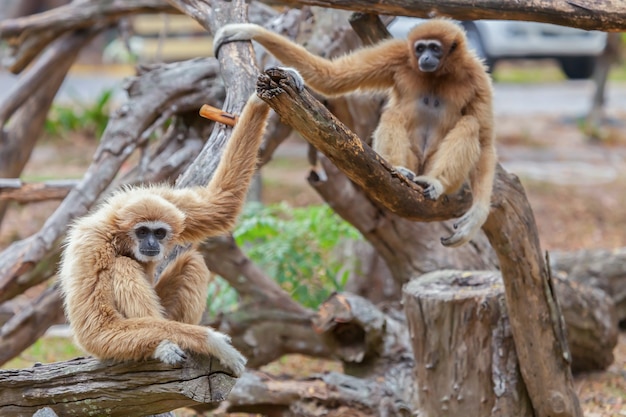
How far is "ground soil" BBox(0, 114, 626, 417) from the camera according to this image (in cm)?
1134

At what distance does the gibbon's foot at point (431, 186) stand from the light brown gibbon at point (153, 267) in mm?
1249

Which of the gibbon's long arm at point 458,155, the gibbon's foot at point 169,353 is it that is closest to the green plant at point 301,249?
the gibbon's long arm at point 458,155

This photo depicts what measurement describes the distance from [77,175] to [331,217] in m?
5.88

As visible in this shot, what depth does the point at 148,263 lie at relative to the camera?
4.72 meters

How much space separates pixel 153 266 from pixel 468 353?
2.62 metres

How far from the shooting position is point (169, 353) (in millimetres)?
3986

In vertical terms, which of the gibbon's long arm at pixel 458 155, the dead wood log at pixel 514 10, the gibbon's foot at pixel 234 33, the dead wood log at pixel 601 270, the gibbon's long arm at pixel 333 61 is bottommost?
the dead wood log at pixel 601 270

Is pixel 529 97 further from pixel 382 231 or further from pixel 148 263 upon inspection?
pixel 148 263

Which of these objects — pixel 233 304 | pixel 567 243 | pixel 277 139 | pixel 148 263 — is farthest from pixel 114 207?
pixel 567 243

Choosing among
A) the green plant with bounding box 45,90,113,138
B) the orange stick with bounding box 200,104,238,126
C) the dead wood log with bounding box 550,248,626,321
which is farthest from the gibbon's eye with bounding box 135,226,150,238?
the green plant with bounding box 45,90,113,138

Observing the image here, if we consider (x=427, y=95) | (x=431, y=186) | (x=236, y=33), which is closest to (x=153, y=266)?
(x=236, y=33)

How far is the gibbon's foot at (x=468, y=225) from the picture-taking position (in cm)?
539

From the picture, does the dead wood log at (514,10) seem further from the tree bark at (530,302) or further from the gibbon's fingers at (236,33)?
the tree bark at (530,302)

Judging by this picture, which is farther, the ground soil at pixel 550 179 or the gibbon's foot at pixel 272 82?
the ground soil at pixel 550 179
